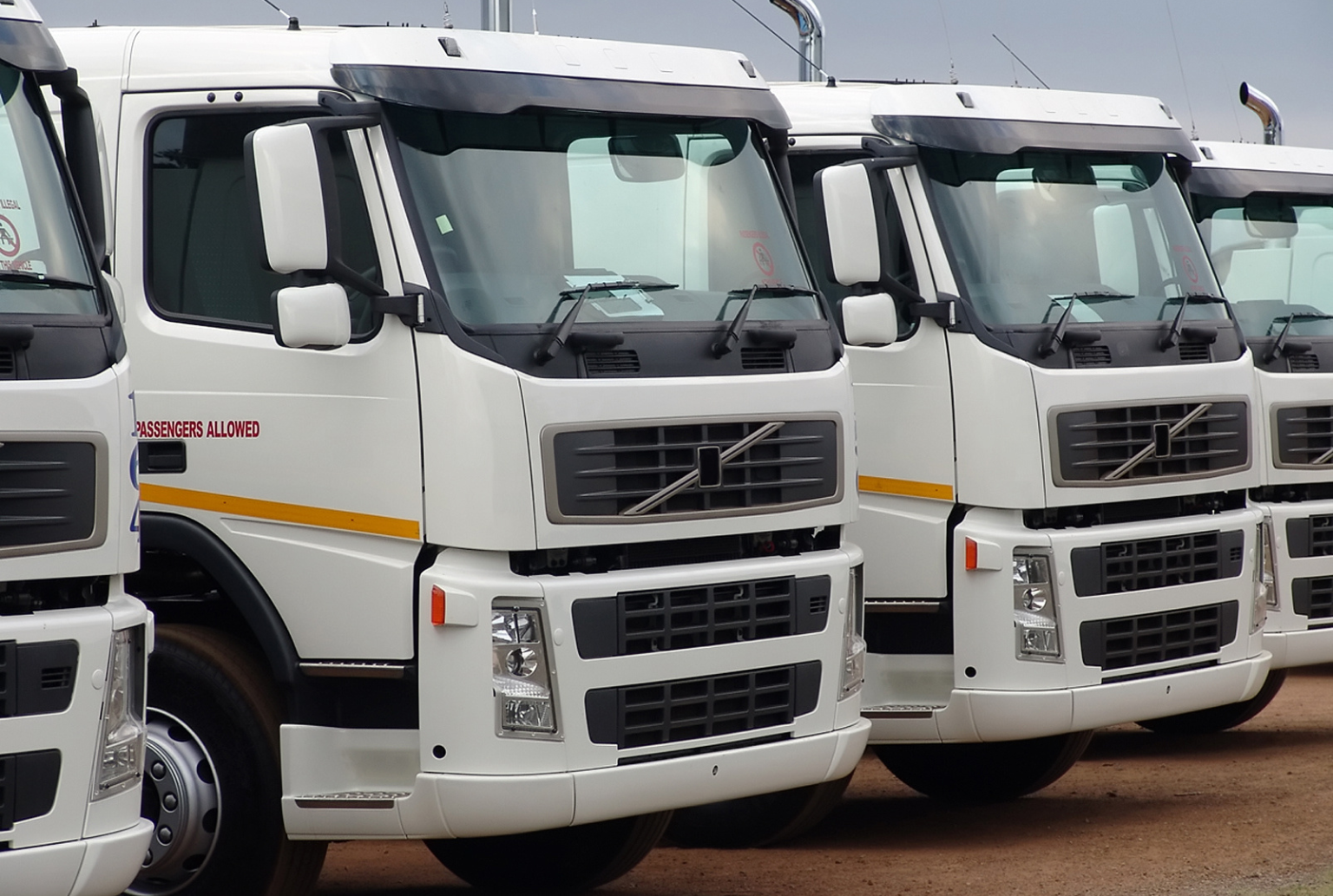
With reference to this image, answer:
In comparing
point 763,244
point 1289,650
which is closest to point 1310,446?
point 1289,650

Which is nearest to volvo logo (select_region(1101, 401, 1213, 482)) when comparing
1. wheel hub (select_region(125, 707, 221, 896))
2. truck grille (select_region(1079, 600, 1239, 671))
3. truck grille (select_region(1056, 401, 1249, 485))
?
truck grille (select_region(1056, 401, 1249, 485))

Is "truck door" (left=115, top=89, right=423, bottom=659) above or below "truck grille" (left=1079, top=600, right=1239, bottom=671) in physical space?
above

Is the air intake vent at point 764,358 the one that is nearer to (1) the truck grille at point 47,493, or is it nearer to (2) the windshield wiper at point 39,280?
(2) the windshield wiper at point 39,280

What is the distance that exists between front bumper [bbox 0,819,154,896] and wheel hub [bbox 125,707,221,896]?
55.7 inches

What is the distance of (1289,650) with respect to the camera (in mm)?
11312

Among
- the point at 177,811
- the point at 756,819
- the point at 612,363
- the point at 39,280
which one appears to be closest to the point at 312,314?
the point at 612,363

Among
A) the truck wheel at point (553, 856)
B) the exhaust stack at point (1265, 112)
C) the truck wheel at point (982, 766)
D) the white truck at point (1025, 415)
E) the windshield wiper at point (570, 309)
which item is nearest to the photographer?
the windshield wiper at point (570, 309)

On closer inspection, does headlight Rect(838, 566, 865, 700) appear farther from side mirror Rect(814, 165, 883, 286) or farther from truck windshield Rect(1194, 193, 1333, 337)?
truck windshield Rect(1194, 193, 1333, 337)

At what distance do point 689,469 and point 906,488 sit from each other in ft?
6.99

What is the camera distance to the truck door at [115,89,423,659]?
676 cm

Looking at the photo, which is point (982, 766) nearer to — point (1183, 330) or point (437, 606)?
point (1183, 330)

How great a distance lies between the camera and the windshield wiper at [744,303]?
23.5ft

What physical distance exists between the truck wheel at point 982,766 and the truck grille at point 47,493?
5.55 meters

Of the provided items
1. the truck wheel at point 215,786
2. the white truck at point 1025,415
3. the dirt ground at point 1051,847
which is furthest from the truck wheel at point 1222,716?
the truck wheel at point 215,786
